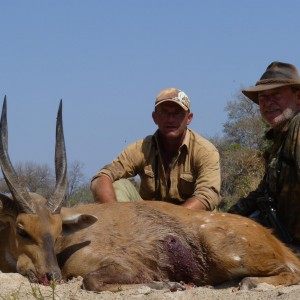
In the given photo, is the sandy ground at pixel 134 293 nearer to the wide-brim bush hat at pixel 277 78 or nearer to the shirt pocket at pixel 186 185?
the wide-brim bush hat at pixel 277 78

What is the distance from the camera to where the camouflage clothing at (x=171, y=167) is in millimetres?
8188

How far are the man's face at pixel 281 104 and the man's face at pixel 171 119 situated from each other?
4.72 ft

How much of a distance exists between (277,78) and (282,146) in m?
0.70

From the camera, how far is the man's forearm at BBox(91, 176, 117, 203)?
7.59 meters

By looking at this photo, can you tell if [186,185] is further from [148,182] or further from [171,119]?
[171,119]

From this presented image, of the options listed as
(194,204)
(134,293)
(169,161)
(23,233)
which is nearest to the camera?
(134,293)

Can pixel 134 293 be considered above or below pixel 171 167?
below

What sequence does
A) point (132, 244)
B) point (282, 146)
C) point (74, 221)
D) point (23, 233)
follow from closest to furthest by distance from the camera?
1. point (23, 233)
2. point (132, 244)
3. point (74, 221)
4. point (282, 146)

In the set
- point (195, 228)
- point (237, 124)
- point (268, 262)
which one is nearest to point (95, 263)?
point (195, 228)

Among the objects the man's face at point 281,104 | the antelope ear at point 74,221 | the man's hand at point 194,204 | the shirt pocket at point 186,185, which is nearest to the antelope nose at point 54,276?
the antelope ear at point 74,221

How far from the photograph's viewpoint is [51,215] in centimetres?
630

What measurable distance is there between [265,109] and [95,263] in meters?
2.32

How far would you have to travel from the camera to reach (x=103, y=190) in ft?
25.2

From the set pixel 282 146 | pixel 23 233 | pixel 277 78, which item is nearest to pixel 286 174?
pixel 282 146
